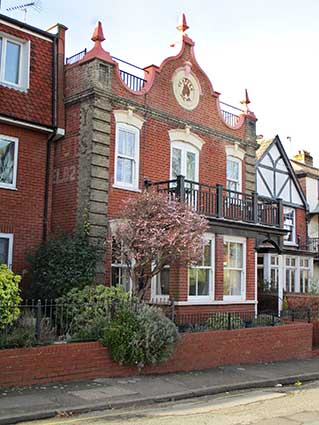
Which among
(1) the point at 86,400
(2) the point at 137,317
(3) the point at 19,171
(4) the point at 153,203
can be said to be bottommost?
(1) the point at 86,400

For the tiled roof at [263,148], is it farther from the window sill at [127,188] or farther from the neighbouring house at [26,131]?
the neighbouring house at [26,131]

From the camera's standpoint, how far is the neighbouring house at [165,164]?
50.4 ft

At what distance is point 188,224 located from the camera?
13125mm

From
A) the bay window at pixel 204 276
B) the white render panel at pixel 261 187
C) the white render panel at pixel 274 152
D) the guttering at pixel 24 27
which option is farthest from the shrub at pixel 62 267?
the white render panel at pixel 274 152

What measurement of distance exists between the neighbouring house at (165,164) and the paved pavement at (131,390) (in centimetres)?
365

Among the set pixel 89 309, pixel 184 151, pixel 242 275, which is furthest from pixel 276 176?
pixel 89 309

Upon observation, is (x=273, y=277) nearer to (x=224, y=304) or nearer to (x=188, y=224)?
(x=224, y=304)

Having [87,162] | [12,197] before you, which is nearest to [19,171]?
[12,197]

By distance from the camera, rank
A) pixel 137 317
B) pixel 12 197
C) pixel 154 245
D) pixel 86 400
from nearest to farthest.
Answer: pixel 86 400, pixel 137 317, pixel 154 245, pixel 12 197

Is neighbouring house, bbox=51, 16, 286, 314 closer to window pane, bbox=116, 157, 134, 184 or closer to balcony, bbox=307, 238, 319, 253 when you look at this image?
window pane, bbox=116, 157, 134, 184

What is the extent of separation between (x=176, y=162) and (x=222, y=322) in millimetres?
5720

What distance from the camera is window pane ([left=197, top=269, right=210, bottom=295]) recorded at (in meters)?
16.6

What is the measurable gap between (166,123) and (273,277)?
1334cm

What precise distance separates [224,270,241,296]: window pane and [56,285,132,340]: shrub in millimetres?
5700
